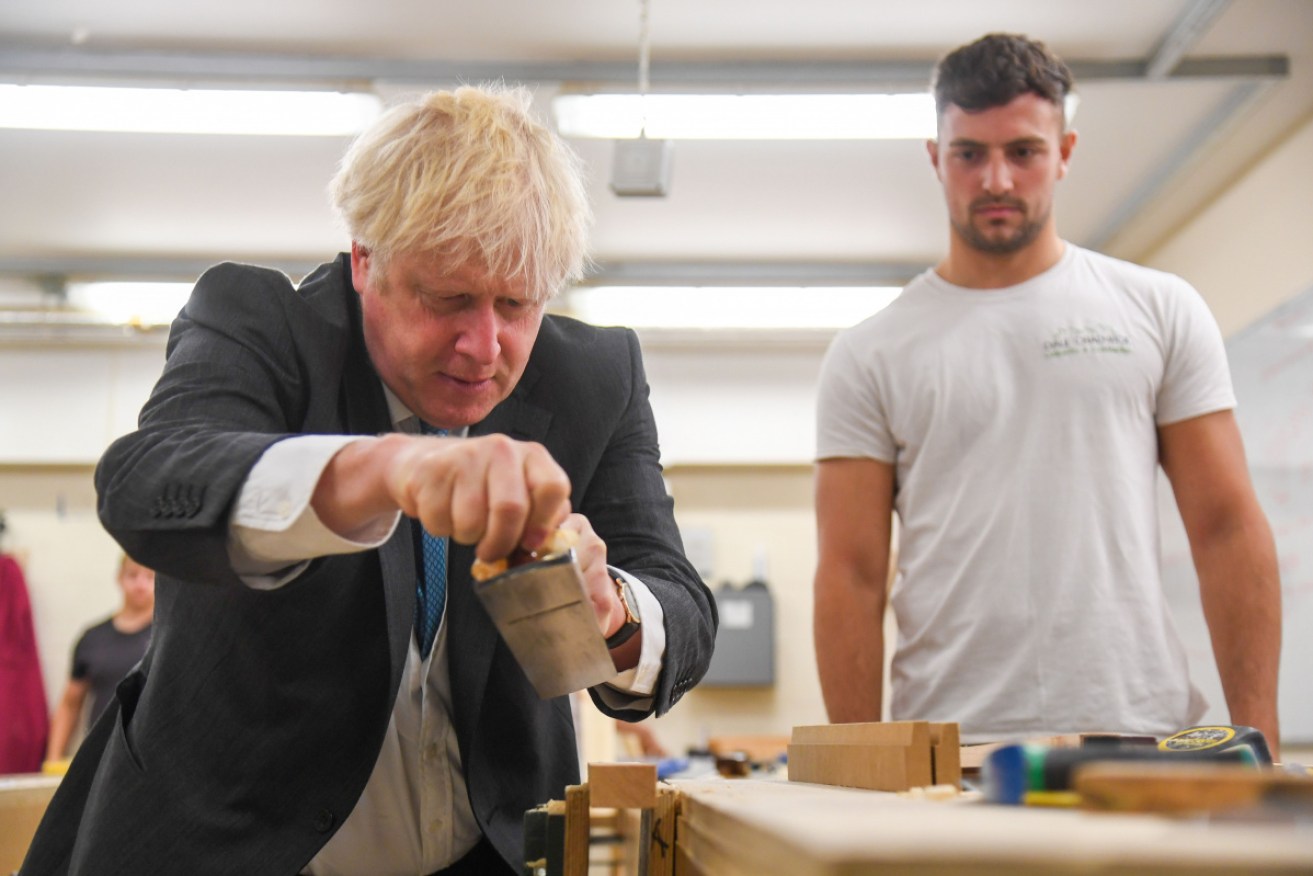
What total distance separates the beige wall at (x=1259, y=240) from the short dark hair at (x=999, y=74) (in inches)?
108

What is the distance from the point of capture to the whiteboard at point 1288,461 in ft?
13.7

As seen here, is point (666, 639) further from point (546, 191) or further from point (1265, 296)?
point (1265, 296)

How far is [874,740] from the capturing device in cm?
101

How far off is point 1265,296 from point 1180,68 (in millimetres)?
995

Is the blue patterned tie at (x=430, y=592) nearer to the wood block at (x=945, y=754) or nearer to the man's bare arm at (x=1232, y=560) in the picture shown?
the wood block at (x=945, y=754)

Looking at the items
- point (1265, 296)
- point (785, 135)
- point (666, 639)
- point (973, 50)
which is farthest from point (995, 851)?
point (1265, 296)

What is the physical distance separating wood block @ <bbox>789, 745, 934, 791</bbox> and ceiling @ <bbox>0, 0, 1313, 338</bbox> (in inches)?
131

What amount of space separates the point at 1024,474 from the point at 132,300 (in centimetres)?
556

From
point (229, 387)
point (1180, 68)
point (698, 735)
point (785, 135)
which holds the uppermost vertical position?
point (1180, 68)

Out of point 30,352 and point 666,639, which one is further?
point 30,352

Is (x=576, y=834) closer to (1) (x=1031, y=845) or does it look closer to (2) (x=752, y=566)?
A: (1) (x=1031, y=845)

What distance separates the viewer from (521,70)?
14.7 ft

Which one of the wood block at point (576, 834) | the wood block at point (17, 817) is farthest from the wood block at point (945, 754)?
the wood block at point (17, 817)

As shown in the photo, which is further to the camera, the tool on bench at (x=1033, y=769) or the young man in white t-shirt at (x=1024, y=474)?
the young man in white t-shirt at (x=1024, y=474)
